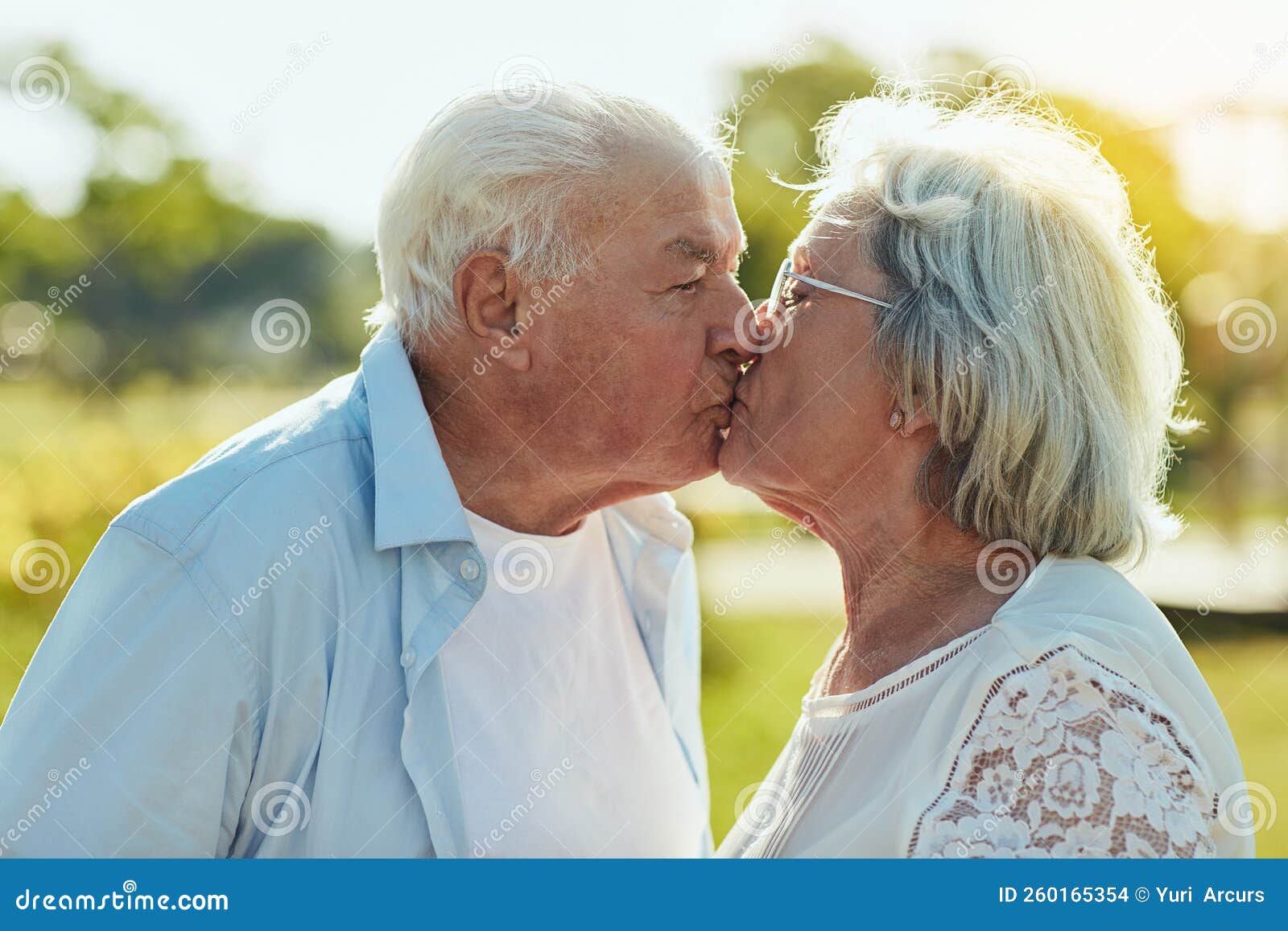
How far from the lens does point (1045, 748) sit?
2178 mm

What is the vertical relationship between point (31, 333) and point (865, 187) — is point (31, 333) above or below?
above

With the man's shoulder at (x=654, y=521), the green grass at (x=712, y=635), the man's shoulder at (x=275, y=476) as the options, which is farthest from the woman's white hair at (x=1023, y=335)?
the green grass at (x=712, y=635)


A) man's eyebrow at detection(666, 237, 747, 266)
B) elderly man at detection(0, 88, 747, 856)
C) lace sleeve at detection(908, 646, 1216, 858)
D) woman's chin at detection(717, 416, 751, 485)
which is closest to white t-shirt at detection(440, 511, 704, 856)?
elderly man at detection(0, 88, 747, 856)

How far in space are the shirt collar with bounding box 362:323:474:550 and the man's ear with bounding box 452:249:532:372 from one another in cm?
23

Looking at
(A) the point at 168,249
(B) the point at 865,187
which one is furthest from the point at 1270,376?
(A) the point at 168,249

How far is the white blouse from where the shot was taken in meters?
2.13

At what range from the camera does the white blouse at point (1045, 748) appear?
213 cm

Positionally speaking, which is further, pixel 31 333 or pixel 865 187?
pixel 31 333

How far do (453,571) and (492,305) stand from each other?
756 millimetres

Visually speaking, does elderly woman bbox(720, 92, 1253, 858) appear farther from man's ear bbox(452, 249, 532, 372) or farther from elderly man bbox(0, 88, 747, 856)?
man's ear bbox(452, 249, 532, 372)
